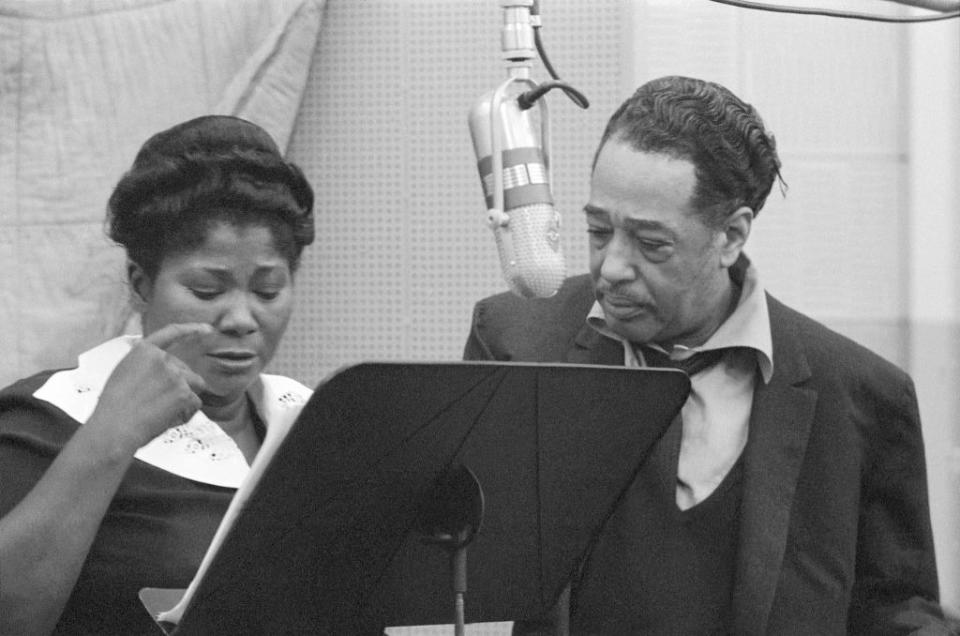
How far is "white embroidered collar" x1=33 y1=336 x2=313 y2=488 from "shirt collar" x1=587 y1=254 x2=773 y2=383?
510mm

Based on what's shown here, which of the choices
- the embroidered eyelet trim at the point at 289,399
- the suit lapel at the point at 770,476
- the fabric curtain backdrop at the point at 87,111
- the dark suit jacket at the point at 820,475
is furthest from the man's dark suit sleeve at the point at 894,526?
the fabric curtain backdrop at the point at 87,111

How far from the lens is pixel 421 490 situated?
1578 millimetres

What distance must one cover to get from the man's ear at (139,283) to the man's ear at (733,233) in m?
0.84

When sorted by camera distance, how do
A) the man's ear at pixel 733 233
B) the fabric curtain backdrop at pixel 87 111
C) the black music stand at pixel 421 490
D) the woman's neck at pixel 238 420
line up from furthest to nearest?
the fabric curtain backdrop at pixel 87 111, the man's ear at pixel 733 233, the woman's neck at pixel 238 420, the black music stand at pixel 421 490

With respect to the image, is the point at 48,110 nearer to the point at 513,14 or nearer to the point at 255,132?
the point at 255,132

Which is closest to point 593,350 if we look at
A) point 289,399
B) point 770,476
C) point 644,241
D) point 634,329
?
point 634,329

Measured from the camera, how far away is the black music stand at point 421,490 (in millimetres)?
1437

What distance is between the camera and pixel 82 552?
1.62 meters

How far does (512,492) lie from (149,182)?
2.14 ft

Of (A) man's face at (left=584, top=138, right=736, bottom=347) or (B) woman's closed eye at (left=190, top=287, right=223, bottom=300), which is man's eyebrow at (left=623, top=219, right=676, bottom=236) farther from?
(B) woman's closed eye at (left=190, top=287, right=223, bottom=300)

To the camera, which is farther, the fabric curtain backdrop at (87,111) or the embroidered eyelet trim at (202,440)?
the fabric curtain backdrop at (87,111)

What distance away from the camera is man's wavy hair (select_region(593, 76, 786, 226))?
214cm

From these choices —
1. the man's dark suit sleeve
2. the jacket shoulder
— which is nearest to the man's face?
the jacket shoulder

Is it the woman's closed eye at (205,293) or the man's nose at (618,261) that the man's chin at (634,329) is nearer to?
the man's nose at (618,261)
